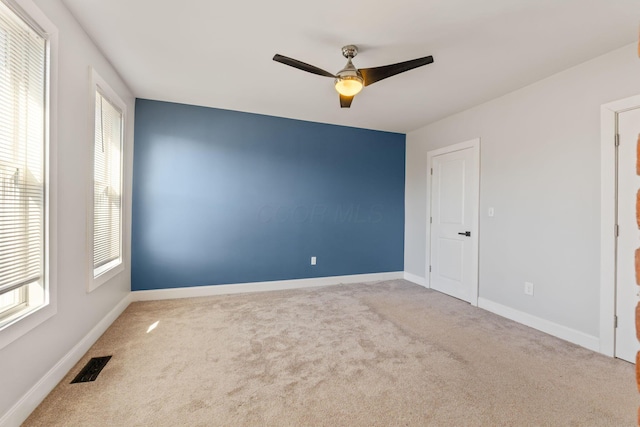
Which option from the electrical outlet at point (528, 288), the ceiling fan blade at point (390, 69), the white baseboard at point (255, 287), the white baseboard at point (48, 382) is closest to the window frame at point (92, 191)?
the white baseboard at point (48, 382)

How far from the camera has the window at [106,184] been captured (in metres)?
2.47

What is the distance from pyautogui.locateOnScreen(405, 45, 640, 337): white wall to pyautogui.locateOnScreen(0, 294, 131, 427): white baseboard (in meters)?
3.96

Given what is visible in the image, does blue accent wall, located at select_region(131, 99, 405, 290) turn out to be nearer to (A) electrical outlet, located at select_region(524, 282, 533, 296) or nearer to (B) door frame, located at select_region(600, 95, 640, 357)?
(A) electrical outlet, located at select_region(524, 282, 533, 296)

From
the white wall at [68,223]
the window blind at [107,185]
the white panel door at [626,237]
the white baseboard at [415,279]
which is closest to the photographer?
the white wall at [68,223]

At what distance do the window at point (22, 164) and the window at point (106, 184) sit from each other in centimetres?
68

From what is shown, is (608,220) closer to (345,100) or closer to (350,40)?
(345,100)

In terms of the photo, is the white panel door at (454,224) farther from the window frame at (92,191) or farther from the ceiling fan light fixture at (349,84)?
the window frame at (92,191)

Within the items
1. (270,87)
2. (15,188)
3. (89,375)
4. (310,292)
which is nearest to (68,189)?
(15,188)

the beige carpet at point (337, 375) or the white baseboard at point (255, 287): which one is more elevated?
the white baseboard at point (255, 287)

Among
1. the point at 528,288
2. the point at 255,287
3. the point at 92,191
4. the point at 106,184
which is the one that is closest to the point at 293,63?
the point at 92,191

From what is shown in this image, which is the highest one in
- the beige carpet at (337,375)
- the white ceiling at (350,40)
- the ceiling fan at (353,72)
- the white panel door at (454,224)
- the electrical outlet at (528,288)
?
the white ceiling at (350,40)

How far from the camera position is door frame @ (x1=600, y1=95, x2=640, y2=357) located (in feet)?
7.48

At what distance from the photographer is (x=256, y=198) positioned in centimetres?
397

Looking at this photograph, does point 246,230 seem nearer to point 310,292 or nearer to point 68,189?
point 310,292
